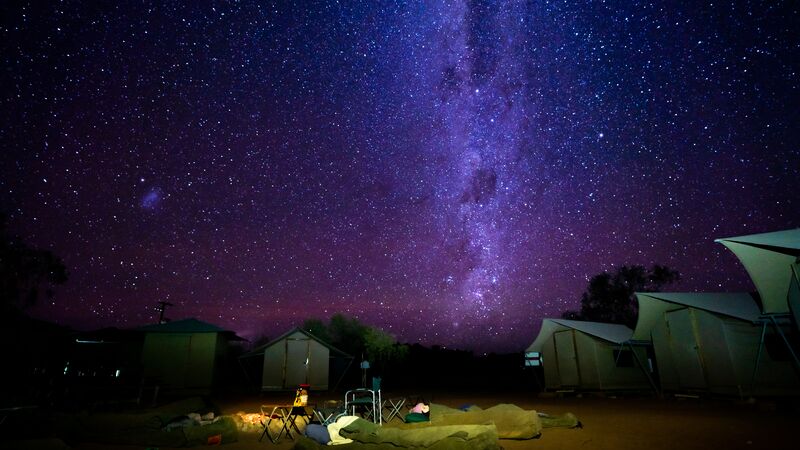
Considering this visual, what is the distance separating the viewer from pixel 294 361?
2120 cm

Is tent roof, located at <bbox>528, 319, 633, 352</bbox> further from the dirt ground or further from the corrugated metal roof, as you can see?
the dirt ground

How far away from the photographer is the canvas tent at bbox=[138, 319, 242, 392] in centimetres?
1939

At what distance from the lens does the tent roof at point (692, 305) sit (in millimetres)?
12058

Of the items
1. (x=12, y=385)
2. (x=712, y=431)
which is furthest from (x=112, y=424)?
(x=712, y=431)

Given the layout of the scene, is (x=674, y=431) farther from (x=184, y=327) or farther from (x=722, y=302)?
(x=184, y=327)

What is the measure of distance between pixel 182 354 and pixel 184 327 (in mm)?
1324

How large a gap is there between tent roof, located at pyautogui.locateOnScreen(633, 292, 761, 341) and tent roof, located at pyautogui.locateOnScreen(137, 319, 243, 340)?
63.6 ft

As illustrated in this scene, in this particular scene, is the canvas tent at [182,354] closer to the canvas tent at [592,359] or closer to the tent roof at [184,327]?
the tent roof at [184,327]

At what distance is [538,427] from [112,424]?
25.5ft

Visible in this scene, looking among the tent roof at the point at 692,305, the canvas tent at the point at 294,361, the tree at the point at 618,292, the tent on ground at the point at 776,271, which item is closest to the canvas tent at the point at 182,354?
the canvas tent at the point at 294,361

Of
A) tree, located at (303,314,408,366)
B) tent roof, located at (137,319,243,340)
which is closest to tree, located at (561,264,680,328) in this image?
tree, located at (303,314,408,366)

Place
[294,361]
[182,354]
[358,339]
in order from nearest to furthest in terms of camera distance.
A: [182,354], [294,361], [358,339]

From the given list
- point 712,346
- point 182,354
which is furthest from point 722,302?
point 182,354

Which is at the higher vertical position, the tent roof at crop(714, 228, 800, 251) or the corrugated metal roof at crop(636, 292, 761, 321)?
the tent roof at crop(714, 228, 800, 251)
